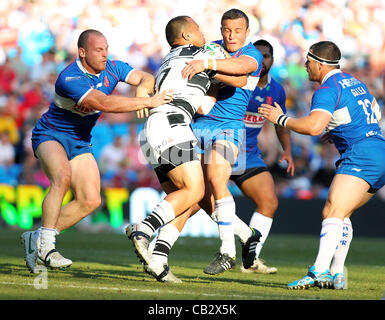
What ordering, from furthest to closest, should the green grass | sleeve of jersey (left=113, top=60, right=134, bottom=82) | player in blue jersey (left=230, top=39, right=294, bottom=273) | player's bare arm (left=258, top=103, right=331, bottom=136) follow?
player in blue jersey (left=230, top=39, right=294, bottom=273) < sleeve of jersey (left=113, top=60, right=134, bottom=82) < player's bare arm (left=258, top=103, right=331, bottom=136) < the green grass

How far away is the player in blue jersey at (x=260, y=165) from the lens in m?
9.91

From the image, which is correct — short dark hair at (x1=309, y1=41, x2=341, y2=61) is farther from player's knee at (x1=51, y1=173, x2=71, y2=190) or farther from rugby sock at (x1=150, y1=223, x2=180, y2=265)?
player's knee at (x1=51, y1=173, x2=71, y2=190)

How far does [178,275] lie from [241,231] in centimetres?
91

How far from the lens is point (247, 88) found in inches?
340

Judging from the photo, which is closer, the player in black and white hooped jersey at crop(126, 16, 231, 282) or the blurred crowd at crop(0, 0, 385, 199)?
the player in black and white hooped jersey at crop(126, 16, 231, 282)

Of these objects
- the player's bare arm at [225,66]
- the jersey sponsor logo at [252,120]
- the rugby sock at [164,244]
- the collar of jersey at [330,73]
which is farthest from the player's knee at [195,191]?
the jersey sponsor logo at [252,120]

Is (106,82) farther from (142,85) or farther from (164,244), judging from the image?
(164,244)

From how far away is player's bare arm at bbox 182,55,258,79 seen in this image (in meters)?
7.36

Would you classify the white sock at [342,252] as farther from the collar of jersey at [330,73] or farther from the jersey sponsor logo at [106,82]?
the jersey sponsor logo at [106,82]

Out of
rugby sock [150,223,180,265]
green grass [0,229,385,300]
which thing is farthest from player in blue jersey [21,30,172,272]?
rugby sock [150,223,180,265]

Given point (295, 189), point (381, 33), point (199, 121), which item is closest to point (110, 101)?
point (199, 121)

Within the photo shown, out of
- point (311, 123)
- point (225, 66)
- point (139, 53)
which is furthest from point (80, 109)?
point (139, 53)

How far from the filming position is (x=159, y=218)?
7.27 metres

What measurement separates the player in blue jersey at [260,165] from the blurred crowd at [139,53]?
6632mm
